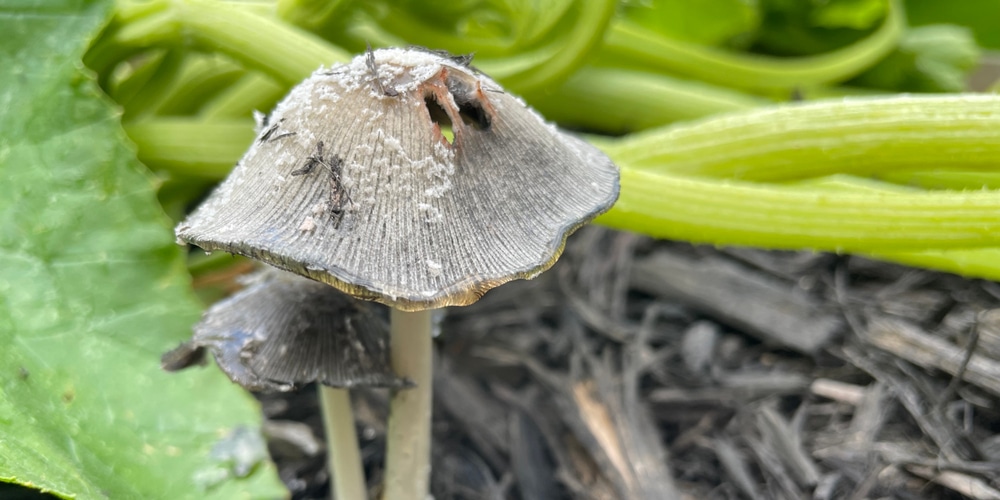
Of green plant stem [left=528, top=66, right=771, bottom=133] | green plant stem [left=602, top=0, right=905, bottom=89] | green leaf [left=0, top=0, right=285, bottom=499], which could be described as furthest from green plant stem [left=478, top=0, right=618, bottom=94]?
green leaf [left=0, top=0, right=285, bottom=499]

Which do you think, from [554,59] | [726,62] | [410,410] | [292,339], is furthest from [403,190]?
[726,62]

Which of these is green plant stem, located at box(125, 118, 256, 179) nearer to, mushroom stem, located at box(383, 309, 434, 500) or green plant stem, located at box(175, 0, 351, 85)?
green plant stem, located at box(175, 0, 351, 85)

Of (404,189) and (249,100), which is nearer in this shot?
(404,189)

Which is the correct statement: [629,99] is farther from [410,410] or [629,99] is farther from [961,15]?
[961,15]

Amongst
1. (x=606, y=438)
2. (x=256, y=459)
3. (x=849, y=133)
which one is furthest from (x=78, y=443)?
(x=849, y=133)

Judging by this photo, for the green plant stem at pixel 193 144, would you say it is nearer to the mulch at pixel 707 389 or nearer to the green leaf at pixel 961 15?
the mulch at pixel 707 389
